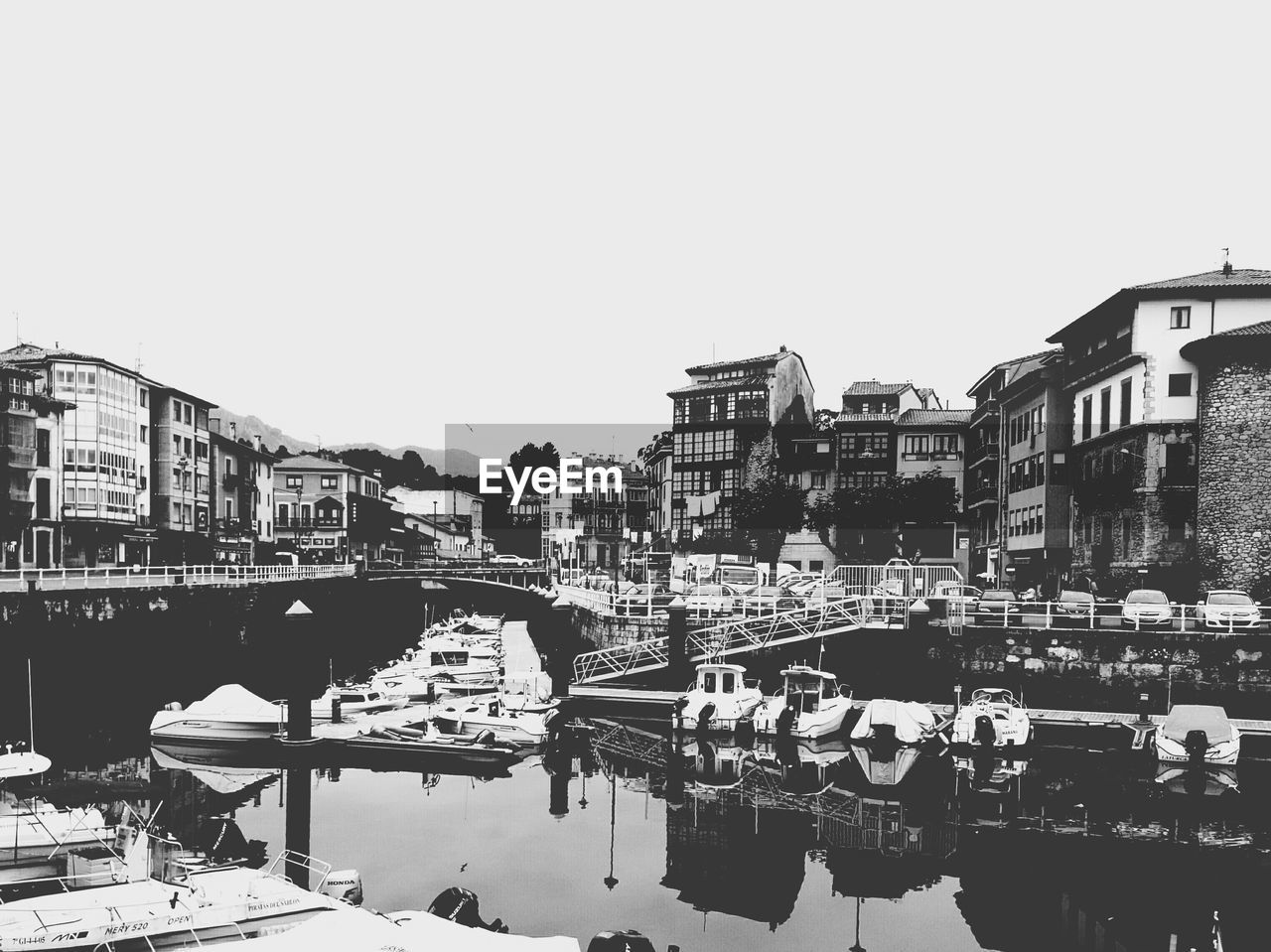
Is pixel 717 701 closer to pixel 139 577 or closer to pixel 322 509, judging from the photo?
pixel 139 577

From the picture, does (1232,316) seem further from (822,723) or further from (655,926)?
(655,926)

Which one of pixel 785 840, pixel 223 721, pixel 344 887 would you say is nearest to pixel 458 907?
pixel 344 887

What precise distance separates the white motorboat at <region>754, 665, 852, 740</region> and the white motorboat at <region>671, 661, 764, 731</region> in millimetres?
660

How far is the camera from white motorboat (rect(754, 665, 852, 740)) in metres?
36.0

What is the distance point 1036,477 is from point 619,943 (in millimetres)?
57876

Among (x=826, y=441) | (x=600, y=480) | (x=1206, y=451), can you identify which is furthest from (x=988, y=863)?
(x=600, y=480)

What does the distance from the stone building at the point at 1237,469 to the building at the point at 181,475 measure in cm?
7048

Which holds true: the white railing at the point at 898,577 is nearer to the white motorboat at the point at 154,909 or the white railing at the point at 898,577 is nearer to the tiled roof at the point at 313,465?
the white motorboat at the point at 154,909

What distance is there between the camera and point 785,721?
36625mm

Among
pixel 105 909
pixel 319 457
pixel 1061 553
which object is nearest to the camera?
pixel 105 909

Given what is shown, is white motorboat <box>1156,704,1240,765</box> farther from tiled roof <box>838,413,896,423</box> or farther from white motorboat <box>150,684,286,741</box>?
tiled roof <box>838,413,896,423</box>

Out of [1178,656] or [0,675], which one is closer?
[1178,656]

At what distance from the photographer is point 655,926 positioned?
19.4 meters

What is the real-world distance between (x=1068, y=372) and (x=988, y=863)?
48469 millimetres
